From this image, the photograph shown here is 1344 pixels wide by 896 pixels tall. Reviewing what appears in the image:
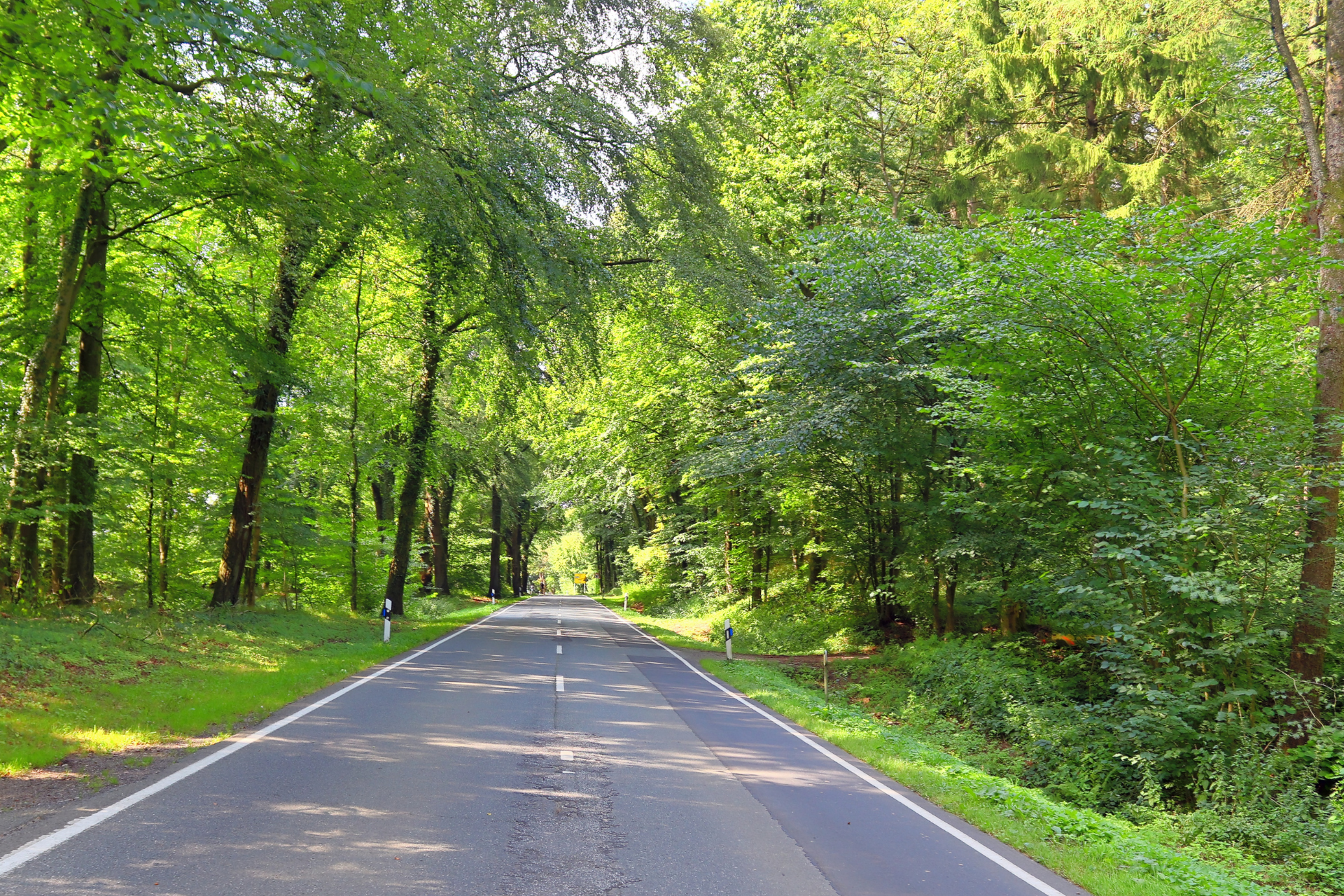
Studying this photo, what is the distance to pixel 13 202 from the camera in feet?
43.4

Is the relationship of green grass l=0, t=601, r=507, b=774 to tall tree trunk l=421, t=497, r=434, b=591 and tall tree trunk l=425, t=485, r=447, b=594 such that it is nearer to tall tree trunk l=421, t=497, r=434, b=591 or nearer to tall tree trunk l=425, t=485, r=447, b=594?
tall tree trunk l=421, t=497, r=434, b=591

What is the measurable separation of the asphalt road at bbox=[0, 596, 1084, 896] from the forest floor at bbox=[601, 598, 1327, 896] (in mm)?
358

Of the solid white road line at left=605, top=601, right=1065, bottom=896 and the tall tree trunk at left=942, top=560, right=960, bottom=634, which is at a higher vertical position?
the tall tree trunk at left=942, top=560, right=960, bottom=634

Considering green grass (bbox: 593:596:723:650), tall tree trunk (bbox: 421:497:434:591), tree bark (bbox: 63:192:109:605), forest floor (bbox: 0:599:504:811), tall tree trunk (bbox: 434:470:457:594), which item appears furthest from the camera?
tall tree trunk (bbox: 434:470:457:594)

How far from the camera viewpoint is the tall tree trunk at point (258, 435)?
1495 centimetres

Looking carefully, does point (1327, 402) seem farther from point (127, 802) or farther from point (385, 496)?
point (385, 496)

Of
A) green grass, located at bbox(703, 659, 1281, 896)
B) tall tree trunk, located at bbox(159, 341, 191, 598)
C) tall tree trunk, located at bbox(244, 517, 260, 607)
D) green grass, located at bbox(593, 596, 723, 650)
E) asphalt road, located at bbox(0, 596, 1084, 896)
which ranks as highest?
tall tree trunk, located at bbox(159, 341, 191, 598)

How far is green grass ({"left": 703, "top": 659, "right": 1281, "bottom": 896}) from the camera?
5.33m

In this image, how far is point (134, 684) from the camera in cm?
932

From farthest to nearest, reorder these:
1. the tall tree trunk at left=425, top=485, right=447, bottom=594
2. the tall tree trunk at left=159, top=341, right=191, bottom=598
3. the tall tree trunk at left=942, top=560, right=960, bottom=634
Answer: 1. the tall tree trunk at left=425, top=485, right=447, bottom=594
2. the tall tree trunk at left=942, top=560, right=960, bottom=634
3. the tall tree trunk at left=159, top=341, right=191, bottom=598

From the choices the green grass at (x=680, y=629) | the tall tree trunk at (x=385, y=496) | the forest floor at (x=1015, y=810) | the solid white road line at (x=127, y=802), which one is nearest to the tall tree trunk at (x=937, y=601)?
the forest floor at (x=1015, y=810)

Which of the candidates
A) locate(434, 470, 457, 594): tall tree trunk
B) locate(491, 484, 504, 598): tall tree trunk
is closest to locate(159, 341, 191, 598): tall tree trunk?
locate(434, 470, 457, 594): tall tree trunk

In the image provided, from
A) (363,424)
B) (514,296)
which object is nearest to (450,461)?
(363,424)

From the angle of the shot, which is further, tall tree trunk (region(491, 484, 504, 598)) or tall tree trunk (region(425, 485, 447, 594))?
tall tree trunk (region(491, 484, 504, 598))
